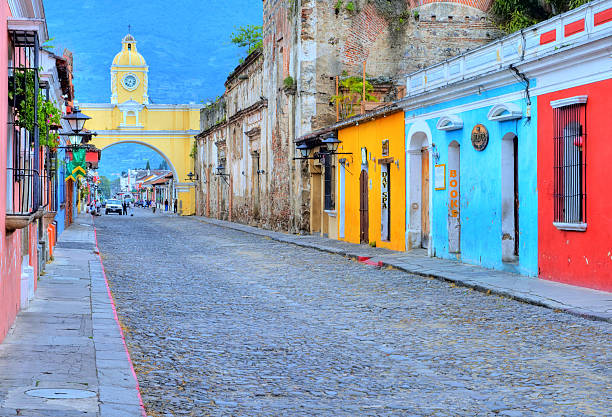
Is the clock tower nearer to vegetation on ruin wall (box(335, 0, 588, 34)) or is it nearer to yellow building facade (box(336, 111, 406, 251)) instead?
vegetation on ruin wall (box(335, 0, 588, 34))

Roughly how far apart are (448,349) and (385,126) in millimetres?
13959

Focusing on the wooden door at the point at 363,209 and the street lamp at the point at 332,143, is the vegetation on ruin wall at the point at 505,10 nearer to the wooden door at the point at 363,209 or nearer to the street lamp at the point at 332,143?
the street lamp at the point at 332,143

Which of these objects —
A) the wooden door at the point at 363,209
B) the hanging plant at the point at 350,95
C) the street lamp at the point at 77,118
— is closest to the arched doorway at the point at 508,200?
the wooden door at the point at 363,209

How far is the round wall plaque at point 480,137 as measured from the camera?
1557 centimetres

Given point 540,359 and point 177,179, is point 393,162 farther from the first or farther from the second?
point 177,179

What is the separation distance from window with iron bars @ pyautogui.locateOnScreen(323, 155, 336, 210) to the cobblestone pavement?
41.1ft

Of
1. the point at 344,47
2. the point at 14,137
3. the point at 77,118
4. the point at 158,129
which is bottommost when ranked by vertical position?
the point at 14,137

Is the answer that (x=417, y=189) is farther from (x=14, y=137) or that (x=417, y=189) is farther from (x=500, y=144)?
(x=14, y=137)

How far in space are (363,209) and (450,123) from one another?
644 cm

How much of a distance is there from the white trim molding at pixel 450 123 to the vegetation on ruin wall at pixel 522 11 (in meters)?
11.5

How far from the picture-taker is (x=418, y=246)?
19.8m

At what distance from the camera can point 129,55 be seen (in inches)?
3364

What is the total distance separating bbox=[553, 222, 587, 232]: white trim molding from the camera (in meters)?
12.3

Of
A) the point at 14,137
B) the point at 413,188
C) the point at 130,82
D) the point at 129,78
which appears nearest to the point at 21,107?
the point at 14,137
